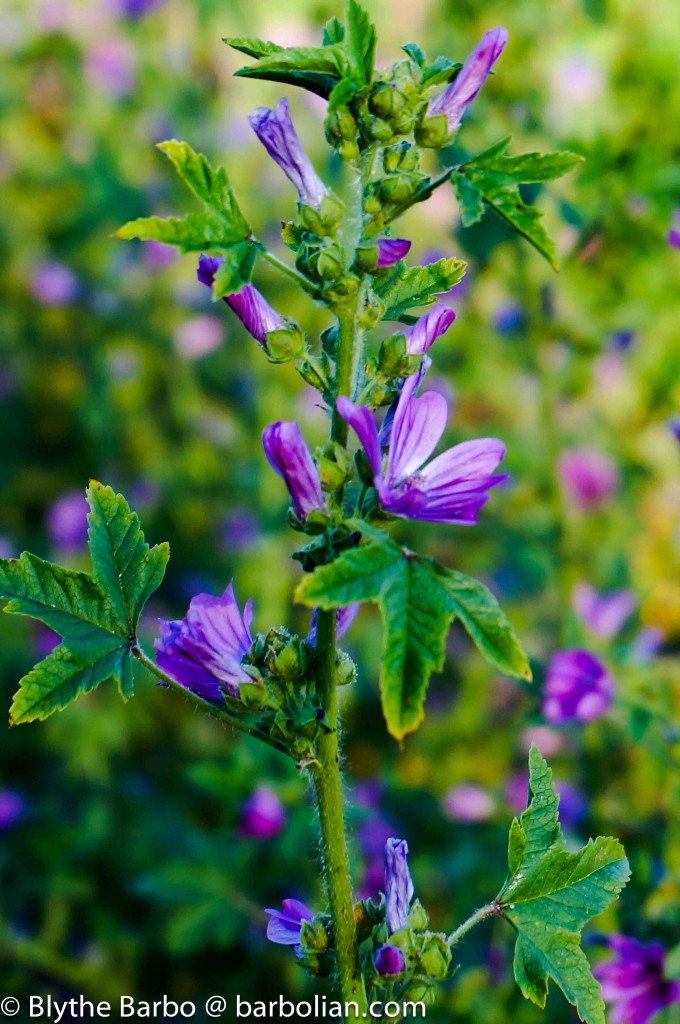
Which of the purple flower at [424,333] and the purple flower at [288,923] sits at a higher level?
the purple flower at [424,333]

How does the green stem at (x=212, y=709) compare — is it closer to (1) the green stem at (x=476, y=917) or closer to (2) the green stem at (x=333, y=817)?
(2) the green stem at (x=333, y=817)

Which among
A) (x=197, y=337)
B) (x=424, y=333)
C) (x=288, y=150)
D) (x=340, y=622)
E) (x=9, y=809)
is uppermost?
(x=197, y=337)

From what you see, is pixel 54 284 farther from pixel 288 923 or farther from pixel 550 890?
pixel 550 890

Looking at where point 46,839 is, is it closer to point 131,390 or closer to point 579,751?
point 579,751

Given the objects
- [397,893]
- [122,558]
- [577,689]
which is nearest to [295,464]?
[122,558]

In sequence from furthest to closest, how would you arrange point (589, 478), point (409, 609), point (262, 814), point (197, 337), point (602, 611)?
point (197, 337)
point (589, 478)
point (602, 611)
point (262, 814)
point (409, 609)

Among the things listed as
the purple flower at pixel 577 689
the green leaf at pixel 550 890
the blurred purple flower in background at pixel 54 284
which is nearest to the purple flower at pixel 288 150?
the green leaf at pixel 550 890

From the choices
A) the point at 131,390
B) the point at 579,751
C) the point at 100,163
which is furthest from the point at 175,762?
the point at 100,163
